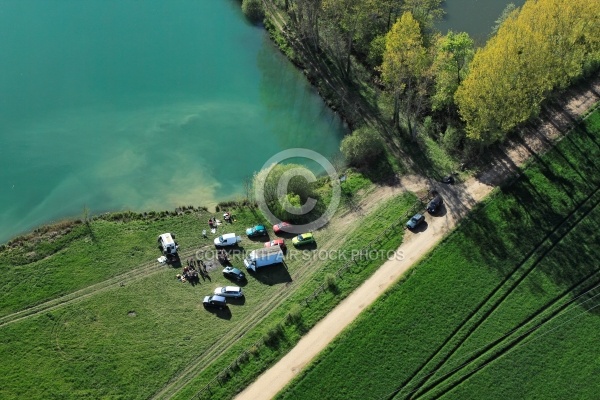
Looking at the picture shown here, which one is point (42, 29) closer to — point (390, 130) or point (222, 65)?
point (222, 65)

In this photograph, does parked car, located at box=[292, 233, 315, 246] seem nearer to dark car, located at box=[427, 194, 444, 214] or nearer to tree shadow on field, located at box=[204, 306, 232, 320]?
tree shadow on field, located at box=[204, 306, 232, 320]

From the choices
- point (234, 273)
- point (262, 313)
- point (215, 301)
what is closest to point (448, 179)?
point (262, 313)

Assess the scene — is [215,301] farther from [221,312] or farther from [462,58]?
[462,58]

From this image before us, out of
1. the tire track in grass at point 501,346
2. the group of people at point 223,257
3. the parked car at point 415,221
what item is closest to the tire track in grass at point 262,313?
the parked car at point 415,221

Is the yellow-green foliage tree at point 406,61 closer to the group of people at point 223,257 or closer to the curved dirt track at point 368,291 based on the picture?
→ the curved dirt track at point 368,291

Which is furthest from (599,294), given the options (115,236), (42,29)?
(42,29)

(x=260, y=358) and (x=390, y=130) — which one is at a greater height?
(x=390, y=130)

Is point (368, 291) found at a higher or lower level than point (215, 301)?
lower
